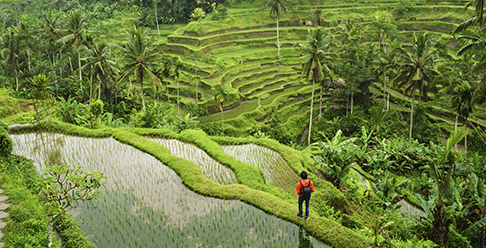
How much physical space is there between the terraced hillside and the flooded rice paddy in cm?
1395

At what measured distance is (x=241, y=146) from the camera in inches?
539

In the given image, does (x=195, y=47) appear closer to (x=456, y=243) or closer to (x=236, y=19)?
(x=236, y=19)

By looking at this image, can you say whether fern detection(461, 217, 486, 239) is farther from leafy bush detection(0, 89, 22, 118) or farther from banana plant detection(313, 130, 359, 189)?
leafy bush detection(0, 89, 22, 118)

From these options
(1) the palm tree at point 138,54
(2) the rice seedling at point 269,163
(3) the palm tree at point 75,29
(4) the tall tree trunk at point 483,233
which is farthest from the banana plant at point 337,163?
(3) the palm tree at point 75,29

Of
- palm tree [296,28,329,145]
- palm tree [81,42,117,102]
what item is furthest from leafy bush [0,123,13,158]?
palm tree [296,28,329,145]

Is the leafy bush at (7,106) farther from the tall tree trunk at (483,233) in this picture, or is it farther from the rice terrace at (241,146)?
the tall tree trunk at (483,233)

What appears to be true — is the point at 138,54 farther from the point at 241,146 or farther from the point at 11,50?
the point at 11,50

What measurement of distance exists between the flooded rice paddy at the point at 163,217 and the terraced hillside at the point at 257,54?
14.0 metres

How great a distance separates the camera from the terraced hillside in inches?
1068

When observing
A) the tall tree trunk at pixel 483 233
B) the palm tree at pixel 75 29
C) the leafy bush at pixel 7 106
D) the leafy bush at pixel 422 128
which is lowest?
the leafy bush at pixel 422 128

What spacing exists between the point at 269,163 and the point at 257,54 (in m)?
25.8

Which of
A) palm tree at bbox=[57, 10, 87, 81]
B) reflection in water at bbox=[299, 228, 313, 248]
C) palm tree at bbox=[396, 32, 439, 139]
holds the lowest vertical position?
reflection in water at bbox=[299, 228, 313, 248]

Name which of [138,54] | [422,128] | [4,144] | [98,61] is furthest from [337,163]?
[98,61]

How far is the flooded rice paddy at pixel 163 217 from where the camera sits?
7.21 metres
